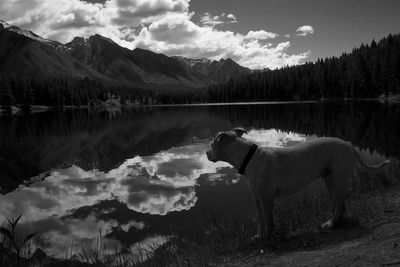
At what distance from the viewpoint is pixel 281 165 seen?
7.80 meters

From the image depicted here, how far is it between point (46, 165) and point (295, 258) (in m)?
22.5

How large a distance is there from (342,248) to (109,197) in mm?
11538

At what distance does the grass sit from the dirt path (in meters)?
0.16

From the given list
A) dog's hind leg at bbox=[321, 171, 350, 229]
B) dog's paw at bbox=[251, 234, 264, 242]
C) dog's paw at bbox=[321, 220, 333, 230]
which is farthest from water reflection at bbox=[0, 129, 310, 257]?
dog's hind leg at bbox=[321, 171, 350, 229]

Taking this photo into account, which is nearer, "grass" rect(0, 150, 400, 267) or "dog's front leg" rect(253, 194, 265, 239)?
"grass" rect(0, 150, 400, 267)

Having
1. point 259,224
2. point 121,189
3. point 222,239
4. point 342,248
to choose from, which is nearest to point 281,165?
point 259,224

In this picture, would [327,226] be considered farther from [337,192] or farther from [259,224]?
[259,224]

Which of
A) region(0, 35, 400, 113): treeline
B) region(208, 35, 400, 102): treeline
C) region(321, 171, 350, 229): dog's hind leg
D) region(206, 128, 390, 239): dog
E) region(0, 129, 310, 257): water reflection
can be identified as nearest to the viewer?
region(206, 128, 390, 239): dog

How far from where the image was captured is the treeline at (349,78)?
108 metres

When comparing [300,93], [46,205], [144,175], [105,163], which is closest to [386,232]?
[46,205]

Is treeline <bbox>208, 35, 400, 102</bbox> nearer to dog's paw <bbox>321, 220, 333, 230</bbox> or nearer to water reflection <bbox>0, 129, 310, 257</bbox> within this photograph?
water reflection <bbox>0, 129, 310, 257</bbox>

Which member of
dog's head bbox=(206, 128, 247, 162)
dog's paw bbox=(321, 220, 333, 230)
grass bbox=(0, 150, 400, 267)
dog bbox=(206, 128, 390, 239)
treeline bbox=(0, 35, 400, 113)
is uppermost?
treeline bbox=(0, 35, 400, 113)

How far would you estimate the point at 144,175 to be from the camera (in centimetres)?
2050

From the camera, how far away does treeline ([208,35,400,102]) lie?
4247 inches
